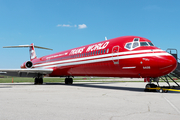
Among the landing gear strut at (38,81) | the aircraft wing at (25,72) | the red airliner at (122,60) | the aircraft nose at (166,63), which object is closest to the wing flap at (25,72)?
the aircraft wing at (25,72)

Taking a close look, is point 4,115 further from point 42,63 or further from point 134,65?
point 42,63

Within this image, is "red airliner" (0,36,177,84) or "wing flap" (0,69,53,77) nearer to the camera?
"red airliner" (0,36,177,84)

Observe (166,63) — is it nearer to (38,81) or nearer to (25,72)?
(38,81)

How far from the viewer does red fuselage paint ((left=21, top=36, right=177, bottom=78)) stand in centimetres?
1089

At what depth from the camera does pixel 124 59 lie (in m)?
12.3

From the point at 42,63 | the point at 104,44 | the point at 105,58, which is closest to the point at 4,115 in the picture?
the point at 105,58

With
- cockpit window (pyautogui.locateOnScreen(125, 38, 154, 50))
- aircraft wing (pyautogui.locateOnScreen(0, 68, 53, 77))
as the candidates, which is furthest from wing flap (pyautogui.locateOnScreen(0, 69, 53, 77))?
cockpit window (pyautogui.locateOnScreen(125, 38, 154, 50))

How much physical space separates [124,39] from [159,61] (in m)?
3.17

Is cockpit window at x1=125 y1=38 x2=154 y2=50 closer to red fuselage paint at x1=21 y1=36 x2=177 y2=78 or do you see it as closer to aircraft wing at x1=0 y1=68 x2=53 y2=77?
red fuselage paint at x1=21 y1=36 x2=177 y2=78

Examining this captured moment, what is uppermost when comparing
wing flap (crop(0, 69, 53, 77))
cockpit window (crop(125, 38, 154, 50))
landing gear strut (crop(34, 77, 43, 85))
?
cockpit window (crop(125, 38, 154, 50))

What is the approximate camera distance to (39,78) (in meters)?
22.1

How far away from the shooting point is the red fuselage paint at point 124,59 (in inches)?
429

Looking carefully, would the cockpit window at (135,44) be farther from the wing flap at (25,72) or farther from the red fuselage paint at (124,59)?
the wing flap at (25,72)

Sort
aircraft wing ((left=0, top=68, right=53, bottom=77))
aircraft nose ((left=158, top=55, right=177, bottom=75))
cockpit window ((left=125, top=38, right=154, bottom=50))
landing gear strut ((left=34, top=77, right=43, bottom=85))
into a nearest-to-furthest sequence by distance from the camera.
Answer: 1. aircraft nose ((left=158, top=55, right=177, bottom=75))
2. cockpit window ((left=125, top=38, right=154, bottom=50))
3. aircraft wing ((left=0, top=68, right=53, bottom=77))
4. landing gear strut ((left=34, top=77, right=43, bottom=85))
